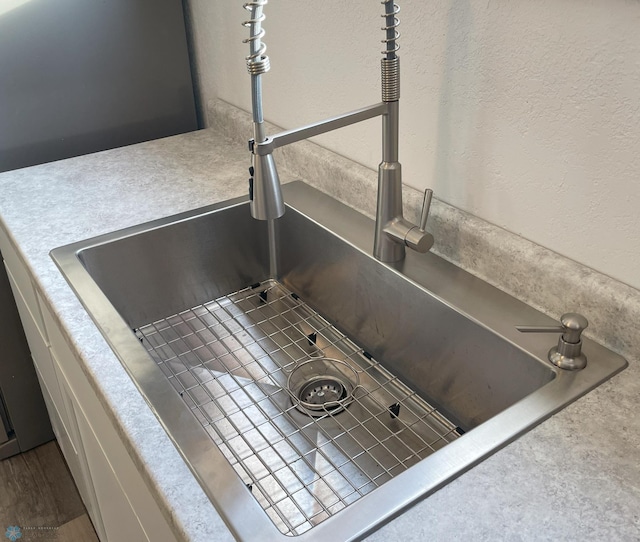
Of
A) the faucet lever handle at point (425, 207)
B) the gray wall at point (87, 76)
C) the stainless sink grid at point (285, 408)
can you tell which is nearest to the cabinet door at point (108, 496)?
the stainless sink grid at point (285, 408)

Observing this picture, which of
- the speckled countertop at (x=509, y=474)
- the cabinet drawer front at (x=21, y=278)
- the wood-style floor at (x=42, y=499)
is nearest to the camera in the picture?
the speckled countertop at (x=509, y=474)

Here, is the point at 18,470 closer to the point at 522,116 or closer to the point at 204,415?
the point at 204,415

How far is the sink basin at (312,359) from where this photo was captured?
2.63 ft

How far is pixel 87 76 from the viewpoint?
5.43 ft

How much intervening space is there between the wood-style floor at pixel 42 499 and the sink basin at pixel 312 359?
2.72 ft

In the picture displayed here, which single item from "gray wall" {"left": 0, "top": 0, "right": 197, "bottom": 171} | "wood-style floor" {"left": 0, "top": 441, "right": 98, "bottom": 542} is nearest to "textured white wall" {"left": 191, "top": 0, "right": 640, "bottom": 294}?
"gray wall" {"left": 0, "top": 0, "right": 197, "bottom": 171}

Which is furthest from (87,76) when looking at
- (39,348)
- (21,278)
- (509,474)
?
(509,474)

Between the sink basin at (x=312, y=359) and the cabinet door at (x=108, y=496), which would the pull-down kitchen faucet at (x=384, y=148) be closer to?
the sink basin at (x=312, y=359)

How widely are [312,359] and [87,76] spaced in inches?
37.7

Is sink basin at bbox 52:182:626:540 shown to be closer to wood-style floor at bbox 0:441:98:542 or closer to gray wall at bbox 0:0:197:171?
gray wall at bbox 0:0:197:171

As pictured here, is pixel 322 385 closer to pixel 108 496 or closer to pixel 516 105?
pixel 108 496

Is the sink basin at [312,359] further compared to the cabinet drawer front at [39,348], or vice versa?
the cabinet drawer front at [39,348]

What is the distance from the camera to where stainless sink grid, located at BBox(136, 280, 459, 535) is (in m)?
0.96

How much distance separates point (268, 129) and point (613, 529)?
3.70ft
